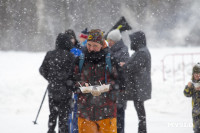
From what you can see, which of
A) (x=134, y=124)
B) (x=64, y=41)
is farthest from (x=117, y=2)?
(x=64, y=41)

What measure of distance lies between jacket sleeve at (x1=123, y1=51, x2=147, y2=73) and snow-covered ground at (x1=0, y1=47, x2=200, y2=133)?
4.47 ft

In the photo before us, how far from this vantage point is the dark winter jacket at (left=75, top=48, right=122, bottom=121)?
265 cm

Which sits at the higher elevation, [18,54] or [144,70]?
[18,54]

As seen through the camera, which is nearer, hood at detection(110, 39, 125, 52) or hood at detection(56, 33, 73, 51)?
hood at detection(56, 33, 73, 51)

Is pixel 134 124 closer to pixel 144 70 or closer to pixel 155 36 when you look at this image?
pixel 144 70

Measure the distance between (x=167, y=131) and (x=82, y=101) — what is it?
2.74m

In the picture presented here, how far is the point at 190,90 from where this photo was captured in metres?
3.81

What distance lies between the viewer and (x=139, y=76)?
4.28m

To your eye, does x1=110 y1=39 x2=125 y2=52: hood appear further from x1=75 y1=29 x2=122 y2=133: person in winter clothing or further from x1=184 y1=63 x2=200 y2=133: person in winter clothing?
x1=75 y1=29 x2=122 y2=133: person in winter clothing

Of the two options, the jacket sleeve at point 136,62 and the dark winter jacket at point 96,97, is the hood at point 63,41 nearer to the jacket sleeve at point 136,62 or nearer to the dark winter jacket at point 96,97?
the jacket sleeve at point 136,62

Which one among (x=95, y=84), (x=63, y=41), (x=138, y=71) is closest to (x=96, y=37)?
(x=95, y=84)

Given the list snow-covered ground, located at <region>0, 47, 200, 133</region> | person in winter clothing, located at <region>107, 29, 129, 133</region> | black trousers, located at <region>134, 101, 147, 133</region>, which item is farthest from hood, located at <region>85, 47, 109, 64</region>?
snow-covered ground, located at <region>0, 47, 200, 133</region>

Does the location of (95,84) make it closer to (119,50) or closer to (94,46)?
(94,46)

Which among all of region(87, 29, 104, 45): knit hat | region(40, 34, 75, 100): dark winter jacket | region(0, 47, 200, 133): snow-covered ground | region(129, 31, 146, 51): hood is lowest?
region(0, 47, 200, 133): snow-covered ground
